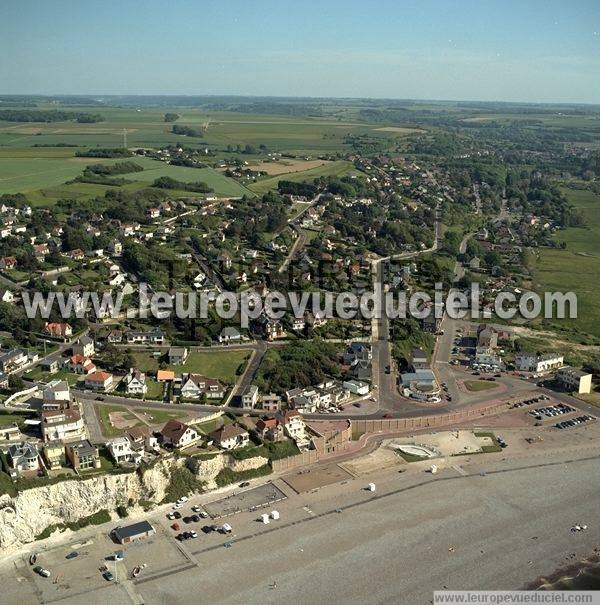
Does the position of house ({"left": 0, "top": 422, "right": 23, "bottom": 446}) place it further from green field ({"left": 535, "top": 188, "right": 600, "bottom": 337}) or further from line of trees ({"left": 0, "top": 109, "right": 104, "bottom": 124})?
line of trees ({"left": 0, "top": 109, "right": 104, "bottom": 124})

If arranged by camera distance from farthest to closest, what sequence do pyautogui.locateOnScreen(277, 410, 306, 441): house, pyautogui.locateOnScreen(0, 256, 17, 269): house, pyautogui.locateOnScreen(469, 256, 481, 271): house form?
pyautogui.locateOnScreen(469, 256, 481, 271): house → pyautogui.locateOnScreen(0, 256, 17, 269): house → pyautogui.locateOnScreen(277, 410, 306, 441): house

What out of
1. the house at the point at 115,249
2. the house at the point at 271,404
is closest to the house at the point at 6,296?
the house at the point at 115,249

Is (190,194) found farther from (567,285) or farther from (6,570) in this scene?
(6,570)

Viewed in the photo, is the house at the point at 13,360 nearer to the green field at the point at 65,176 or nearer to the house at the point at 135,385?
the house at the point at 135,385

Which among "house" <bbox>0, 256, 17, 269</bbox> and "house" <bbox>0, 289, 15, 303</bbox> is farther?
"house" <bbox>0, 256, 17, 269</bbox>

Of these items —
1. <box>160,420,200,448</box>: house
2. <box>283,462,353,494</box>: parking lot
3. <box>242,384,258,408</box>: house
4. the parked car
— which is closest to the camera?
the parked car

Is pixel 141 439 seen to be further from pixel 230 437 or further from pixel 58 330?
pixel 58 330

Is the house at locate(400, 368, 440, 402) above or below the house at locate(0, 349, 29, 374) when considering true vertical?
below

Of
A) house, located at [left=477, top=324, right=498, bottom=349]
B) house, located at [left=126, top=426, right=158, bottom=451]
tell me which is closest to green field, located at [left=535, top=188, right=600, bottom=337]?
house, located at [left=477, top=324, right=498, bottom=349]

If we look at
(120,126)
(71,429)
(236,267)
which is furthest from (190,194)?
(120,126)
